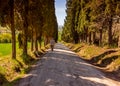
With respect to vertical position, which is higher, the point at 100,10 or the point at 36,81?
the point at 100,10

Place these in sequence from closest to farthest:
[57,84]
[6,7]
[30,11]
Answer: [57,84], [6,7], [30,11]

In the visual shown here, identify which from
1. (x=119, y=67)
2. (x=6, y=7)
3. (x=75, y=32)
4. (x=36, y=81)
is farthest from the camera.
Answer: (x=75, y=32)

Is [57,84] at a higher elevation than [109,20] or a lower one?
lower

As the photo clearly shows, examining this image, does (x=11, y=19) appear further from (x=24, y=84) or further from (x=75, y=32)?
(x=75, y=32)

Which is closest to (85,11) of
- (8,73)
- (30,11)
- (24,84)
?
(30,11)

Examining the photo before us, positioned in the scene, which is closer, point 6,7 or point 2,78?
point 2,78

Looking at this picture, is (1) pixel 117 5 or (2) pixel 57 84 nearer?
(2) pixel 57 84

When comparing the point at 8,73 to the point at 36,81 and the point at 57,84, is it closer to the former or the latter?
the point at 36,81

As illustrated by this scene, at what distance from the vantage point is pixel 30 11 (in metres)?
32.7

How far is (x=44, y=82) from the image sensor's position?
13.6 metres

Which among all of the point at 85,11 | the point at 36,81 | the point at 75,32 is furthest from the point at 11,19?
the point at 75,32

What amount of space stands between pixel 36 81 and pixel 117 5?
1618 cm

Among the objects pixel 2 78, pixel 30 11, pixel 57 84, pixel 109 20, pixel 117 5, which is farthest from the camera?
pixel 109 20

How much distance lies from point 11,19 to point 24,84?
10490 millimetres
